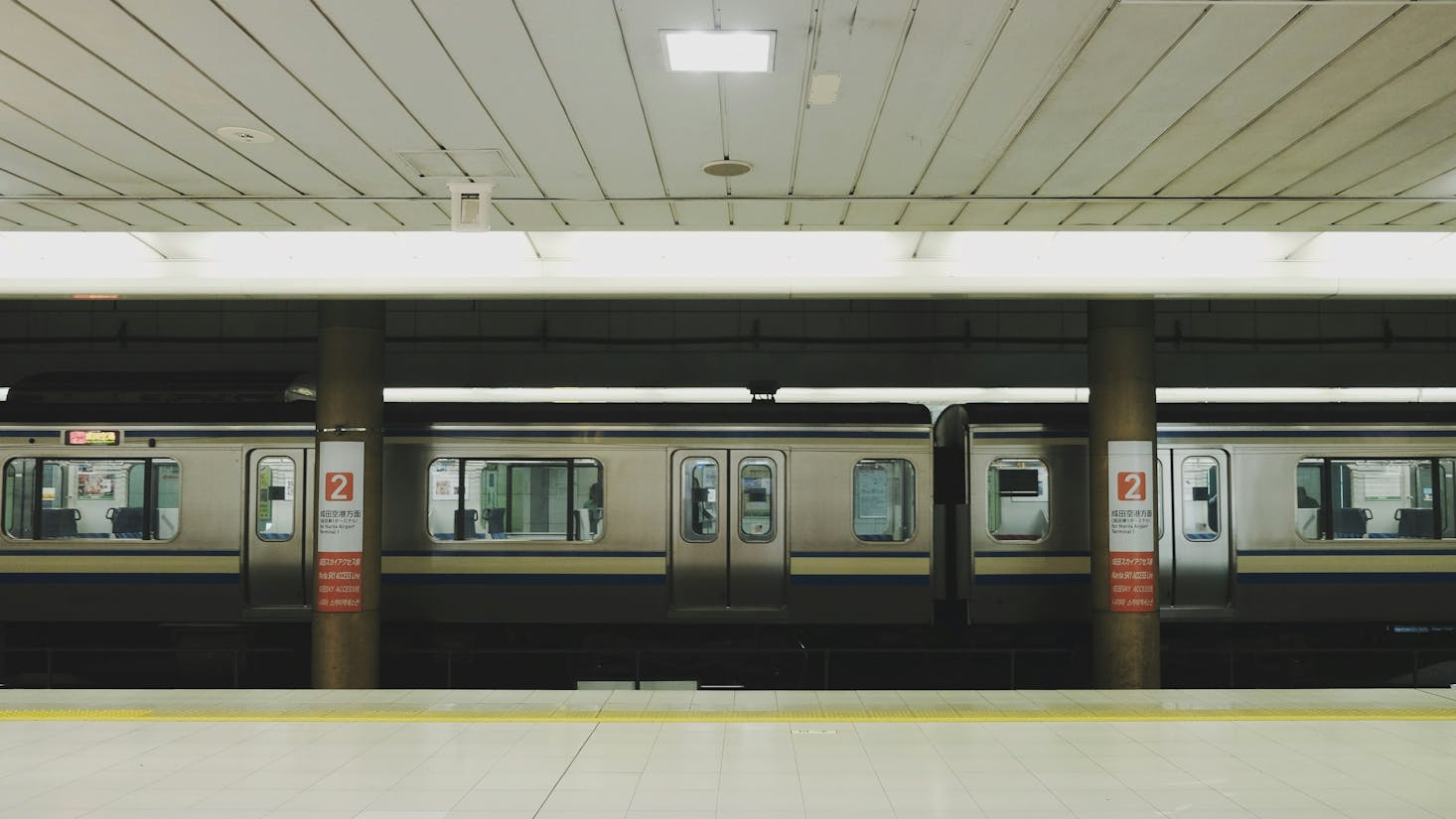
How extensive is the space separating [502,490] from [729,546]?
2025 millimetres

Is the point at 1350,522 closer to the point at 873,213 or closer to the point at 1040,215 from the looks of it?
the point at 1040,215

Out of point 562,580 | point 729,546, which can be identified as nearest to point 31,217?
point 562,580

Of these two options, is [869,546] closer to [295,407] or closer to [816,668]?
[816,668]

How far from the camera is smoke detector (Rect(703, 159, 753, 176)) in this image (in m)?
4.68

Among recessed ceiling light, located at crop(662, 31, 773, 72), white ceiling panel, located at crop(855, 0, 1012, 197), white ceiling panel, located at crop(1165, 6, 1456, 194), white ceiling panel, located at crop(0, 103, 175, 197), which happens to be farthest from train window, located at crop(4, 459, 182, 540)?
white ceiling panel, located at crop(1165, 6, 1456, 194)

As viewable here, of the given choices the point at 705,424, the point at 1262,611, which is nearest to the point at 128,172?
the point at 705,424

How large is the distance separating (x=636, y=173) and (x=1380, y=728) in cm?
522

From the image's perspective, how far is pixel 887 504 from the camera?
931 centimetres

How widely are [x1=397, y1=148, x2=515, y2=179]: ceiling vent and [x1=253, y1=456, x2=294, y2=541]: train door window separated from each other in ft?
18.0

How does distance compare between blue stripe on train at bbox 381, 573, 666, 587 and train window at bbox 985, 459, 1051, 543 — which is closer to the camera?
blue stripe on train at bbox 381, 573, 666, 587

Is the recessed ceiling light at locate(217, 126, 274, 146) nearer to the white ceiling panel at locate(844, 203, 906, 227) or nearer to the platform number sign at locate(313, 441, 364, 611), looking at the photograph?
the white ceiling panel at locate(844, 203, 906, 227)

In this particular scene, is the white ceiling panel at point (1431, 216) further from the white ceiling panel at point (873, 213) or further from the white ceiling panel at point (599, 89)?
the white ceiling panel at point (599, 89)

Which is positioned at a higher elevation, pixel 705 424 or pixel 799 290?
pixel 799 290

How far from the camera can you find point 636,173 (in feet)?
15.9
